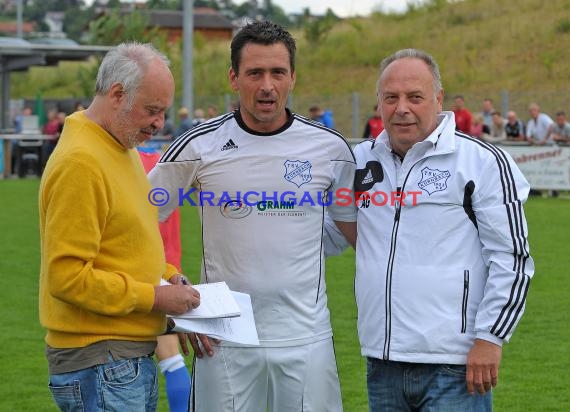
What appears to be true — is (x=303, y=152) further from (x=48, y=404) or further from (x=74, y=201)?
(x=48, y=404)

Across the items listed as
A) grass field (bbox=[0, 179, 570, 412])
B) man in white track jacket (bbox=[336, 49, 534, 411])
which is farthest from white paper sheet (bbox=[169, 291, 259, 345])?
grass field (bbox=[0, 179, 570, 412])

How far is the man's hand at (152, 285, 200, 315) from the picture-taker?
161 inches

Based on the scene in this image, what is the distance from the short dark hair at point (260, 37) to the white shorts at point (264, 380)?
1207 millimetres

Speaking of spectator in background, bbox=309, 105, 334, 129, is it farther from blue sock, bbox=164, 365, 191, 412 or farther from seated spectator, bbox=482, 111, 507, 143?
blue sock, bbox=164, 365, 191, 412

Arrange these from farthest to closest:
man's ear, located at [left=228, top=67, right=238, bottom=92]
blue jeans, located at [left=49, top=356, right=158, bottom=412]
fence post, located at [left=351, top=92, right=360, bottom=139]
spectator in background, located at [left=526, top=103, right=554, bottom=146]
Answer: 1. fence post, located at [left=351, top=92, right=360, bottom=139]
2. spectator in background, located at [left=526, top=103, right=554, bottom=146]
3. man's ear, located at [left=228, top=67, right=238, bottom=92]
4. blue jeans, located at [left=49, top=356, right=158, bottom=412]

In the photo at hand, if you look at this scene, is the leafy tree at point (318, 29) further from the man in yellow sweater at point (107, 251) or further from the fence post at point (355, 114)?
the man in yellow sweater at point (107, 251)

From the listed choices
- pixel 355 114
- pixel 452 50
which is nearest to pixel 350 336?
pixel 355 114

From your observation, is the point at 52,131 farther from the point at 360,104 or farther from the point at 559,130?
the point at 559,130

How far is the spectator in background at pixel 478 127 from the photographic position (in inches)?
1040

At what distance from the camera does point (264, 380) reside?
469 centimetres

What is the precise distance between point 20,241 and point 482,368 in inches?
529

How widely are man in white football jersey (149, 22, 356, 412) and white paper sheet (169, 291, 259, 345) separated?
0.17 m

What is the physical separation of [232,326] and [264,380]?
449mm

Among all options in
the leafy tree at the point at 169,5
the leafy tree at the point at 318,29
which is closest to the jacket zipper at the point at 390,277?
the leafy tree at the point at 318,29
